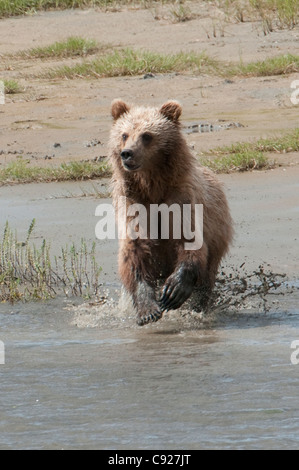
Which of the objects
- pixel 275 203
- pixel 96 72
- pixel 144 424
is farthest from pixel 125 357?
pixel 96 72

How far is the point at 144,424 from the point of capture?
518cm

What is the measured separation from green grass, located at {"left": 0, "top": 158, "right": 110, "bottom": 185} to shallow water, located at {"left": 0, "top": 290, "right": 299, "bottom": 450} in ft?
11.7

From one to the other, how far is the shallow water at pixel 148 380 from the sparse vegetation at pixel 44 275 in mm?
361

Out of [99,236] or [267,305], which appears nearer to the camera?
[267,305]

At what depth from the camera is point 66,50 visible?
51.2 feet

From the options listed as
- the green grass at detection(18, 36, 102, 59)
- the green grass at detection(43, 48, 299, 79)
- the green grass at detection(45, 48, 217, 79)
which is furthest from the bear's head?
the green grass at detection(18, 36, 102, 59)

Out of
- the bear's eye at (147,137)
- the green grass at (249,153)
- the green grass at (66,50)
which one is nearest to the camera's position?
the bear's eye at (147,137)

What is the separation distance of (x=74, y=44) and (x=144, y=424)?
1107 centimetres

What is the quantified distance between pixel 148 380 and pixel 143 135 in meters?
1.80

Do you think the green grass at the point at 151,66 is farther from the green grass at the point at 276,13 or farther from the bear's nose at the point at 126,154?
the bear's nose at the point at 126,154

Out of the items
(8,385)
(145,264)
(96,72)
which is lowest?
(8,385)

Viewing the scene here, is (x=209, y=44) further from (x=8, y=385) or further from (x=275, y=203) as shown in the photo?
(x=8, y=385)

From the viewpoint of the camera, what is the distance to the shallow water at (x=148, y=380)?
5.08m

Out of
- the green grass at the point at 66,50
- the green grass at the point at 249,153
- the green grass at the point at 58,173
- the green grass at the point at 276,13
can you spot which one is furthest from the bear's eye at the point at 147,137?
the green grass at the point at 276,13
